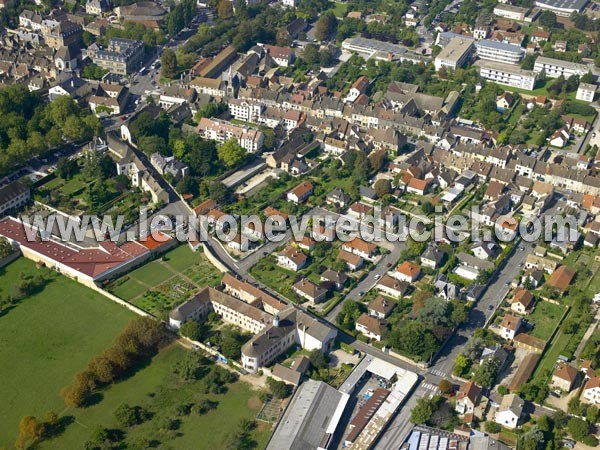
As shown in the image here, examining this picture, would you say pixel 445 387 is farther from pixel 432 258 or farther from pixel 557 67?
pixel 557 67

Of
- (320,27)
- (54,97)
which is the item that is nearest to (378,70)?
(320,27)

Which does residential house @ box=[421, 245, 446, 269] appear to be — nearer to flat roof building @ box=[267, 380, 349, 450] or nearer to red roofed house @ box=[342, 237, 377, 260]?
red roofed house @ box=[342, 237, 377, 260]

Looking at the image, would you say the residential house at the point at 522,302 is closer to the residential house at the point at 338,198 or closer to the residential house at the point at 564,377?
the residential house at the point at 564,377

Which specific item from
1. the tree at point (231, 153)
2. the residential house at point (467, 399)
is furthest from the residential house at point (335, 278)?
the tree at point (231, 153)

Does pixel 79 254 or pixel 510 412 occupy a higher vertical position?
pixel 510 412

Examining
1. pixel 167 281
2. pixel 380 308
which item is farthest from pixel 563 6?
pixel 167 281

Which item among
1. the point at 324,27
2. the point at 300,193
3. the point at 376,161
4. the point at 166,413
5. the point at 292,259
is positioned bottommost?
the point at 166,413

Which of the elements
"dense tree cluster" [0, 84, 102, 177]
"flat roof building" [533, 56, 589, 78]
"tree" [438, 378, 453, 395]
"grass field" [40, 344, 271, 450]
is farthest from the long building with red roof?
"flat roof building" [533, 56, 589, 78]

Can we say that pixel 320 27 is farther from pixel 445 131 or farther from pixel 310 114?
pixel 445 131
